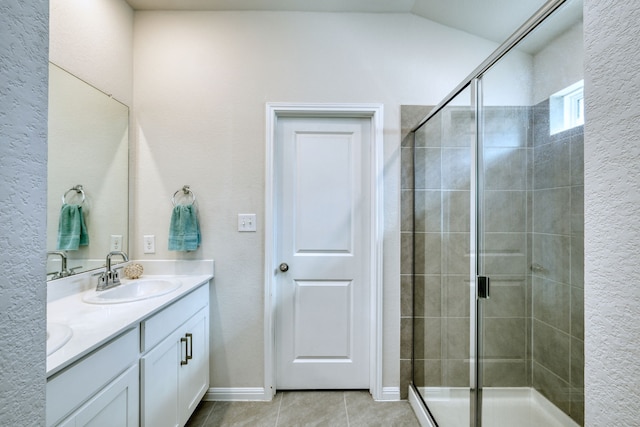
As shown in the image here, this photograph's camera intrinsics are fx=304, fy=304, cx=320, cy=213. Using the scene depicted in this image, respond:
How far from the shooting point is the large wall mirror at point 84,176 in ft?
4.78

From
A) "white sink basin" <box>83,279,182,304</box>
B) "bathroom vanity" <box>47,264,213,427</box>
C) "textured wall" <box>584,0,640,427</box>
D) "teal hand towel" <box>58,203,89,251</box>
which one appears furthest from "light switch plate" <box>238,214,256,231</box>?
"textured wall" <box>584,0,640,427</box>

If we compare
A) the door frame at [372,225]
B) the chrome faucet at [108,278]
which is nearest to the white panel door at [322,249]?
the door frame at [372,225]

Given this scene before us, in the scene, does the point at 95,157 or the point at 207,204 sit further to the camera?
the point at 207,204

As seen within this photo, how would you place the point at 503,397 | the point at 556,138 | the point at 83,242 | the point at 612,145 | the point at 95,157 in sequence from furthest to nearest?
1. the point at 95,157
2. the point at 83,242
3. the point at 503,397
4. the point at 556,138
5. the point at 612,145

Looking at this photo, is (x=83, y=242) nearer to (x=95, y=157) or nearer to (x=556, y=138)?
(x=95, y=157)

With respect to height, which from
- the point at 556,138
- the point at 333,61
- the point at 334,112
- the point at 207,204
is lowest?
the point at 207,204

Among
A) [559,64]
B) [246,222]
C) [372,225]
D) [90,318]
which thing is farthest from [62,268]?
[559,64]

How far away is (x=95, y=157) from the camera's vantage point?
173 cm

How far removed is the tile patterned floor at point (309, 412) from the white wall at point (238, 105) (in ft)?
0.48

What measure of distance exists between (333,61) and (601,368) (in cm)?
202

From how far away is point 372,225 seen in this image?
6.79 ft

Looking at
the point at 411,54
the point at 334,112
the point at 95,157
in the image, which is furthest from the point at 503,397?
the point at 95,157

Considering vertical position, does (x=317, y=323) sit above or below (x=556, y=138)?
below

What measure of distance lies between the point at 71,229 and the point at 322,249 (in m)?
1.42
